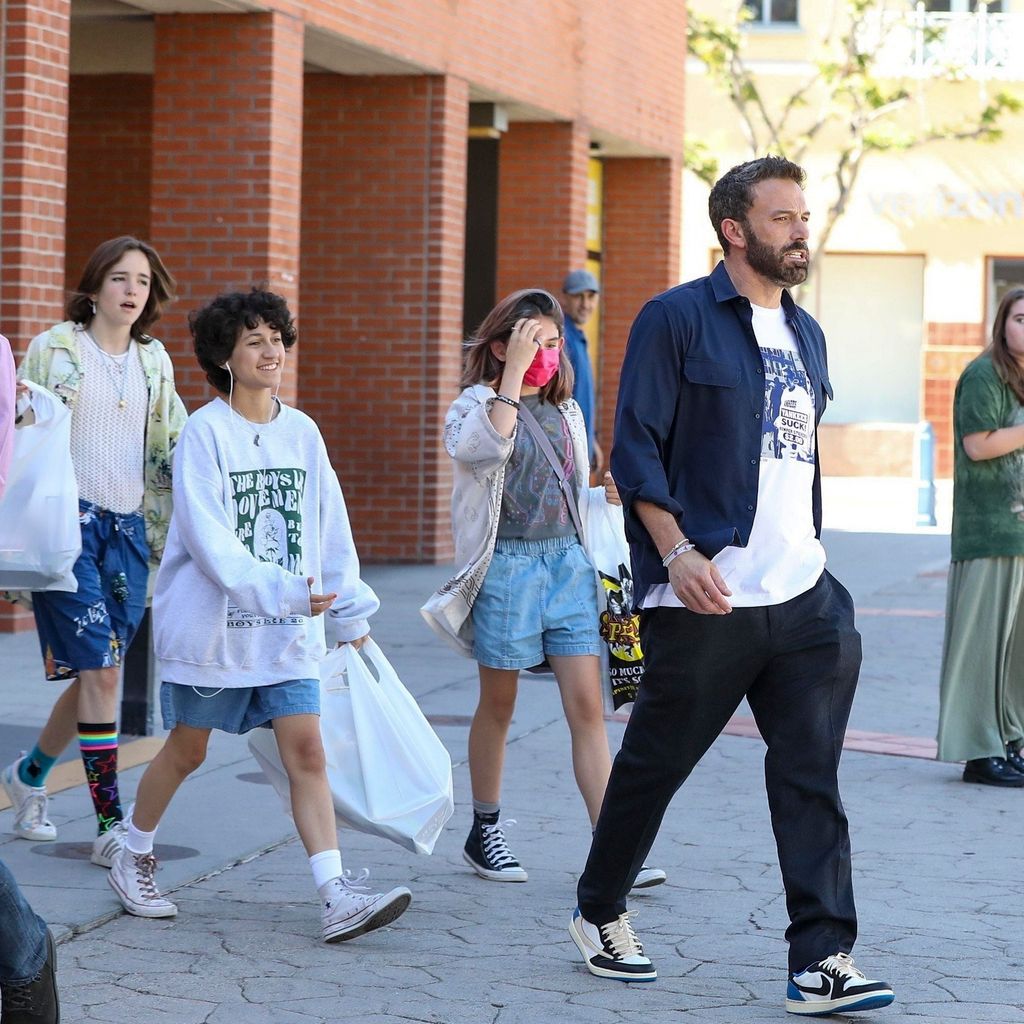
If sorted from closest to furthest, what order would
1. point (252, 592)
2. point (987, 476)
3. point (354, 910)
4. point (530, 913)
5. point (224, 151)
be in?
point (252, 592)
point (354, 910)
point (530, 913)
point (987, 476)
point (224, 151)

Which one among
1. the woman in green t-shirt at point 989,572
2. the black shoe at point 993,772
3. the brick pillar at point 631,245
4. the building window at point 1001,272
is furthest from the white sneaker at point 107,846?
the building window at point 1001,272

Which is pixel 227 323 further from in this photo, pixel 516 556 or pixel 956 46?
pixel 956 46

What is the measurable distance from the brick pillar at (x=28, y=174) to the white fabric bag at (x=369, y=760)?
17.6 feet

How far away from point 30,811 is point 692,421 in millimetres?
2729

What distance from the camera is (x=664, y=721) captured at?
15.8 feet

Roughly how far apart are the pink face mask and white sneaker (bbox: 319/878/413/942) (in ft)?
5.28

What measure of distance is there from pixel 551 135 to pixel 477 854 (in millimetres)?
12231

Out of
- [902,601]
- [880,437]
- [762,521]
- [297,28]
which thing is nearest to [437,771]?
[762,521]

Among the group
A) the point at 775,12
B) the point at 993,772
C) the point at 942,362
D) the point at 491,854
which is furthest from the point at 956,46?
the point at 491,854

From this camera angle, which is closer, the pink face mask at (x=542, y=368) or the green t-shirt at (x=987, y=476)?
the pink face mask at (x=542, y=368)

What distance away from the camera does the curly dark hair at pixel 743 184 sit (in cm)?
475

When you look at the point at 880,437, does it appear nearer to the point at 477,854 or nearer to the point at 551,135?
the point at 551,135

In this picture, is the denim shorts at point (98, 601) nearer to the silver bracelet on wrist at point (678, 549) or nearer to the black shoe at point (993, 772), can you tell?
the silver bracelet on wrist at point (678, 549)

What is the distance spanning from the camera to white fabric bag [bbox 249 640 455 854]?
219 inches
